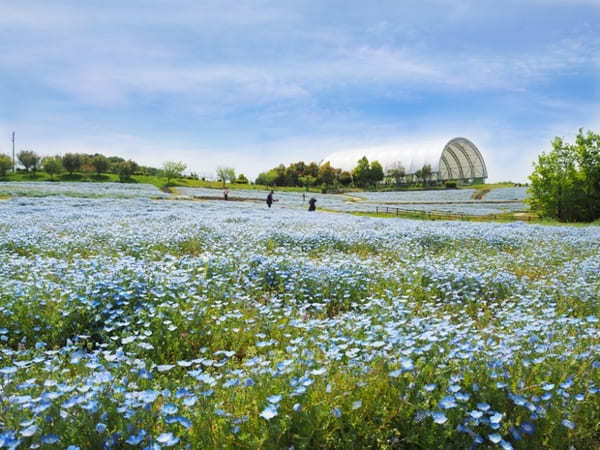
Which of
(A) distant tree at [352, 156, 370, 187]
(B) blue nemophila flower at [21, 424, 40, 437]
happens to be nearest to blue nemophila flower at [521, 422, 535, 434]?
(B) blue nemophila flower at [21, 424, 40, 437]

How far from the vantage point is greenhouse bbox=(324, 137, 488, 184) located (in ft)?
405

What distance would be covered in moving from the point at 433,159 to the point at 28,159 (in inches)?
4392

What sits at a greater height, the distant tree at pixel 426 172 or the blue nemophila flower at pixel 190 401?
the distant tree at pixel 426 172

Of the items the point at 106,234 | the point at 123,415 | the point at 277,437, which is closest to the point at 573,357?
the point at 277,437

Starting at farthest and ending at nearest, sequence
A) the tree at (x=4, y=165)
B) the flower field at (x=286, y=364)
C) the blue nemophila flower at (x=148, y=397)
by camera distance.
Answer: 1. the tree at (x=4, y=165)
2. the flower field at (x=286, y=364)
3. the blue nemophila flower at (x=148, y=397)

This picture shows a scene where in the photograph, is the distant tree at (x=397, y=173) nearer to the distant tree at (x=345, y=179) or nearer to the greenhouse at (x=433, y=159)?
the greenhouse at (x=433, y=159)

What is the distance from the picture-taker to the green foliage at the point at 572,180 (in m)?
30.6

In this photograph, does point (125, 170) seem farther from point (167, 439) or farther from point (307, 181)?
point (167, 439)

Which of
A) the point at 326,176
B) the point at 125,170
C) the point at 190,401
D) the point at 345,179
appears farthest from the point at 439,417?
the point at 345,179

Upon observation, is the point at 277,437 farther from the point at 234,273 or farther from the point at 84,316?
the point at 234,273

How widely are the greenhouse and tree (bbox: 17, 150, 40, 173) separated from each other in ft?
292

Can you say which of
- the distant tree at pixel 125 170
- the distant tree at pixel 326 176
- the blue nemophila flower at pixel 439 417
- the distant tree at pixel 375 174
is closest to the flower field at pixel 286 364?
the blue nemophila flower at pixel 439 417

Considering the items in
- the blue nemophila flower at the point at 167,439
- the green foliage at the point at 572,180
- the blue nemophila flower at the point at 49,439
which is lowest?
the blue nemophila flower at the point at 167,439

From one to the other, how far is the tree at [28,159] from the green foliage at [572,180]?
336 ft
